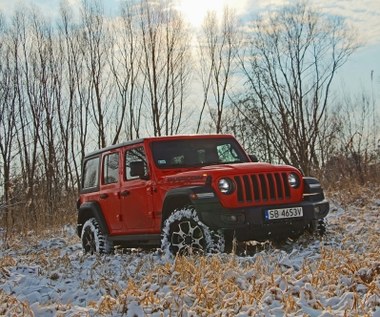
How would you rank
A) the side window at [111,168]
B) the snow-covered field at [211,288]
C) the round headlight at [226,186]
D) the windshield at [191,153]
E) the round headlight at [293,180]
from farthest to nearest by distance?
the side window at [111,168], the windshield at [191,153], the round headlight at [293,180], the round headlight at [226,186], the snow-covered field at [211,288]

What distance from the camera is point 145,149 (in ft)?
26.0

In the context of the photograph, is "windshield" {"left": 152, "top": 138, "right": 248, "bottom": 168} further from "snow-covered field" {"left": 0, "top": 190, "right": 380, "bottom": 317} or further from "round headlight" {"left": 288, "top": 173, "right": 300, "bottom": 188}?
"snow-covered field" {"left": 0, "top": 190, "right": 380, "bottom": 317}

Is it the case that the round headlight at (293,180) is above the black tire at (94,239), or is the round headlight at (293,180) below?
above

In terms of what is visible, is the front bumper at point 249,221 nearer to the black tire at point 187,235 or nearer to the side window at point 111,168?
the black tire at point 187,235

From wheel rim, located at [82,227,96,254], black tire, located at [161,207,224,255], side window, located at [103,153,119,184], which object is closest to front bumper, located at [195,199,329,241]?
black tire, located at [161,207,224,255]

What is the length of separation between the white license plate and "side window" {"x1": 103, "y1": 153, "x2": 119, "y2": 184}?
2.71 m

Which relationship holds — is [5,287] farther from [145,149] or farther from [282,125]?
[282,125]

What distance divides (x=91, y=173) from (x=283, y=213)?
12.7 ft

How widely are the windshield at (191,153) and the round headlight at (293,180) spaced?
116 centimetres

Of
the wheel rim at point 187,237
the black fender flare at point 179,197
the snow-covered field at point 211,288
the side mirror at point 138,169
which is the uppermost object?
the side mirror at point 138,169

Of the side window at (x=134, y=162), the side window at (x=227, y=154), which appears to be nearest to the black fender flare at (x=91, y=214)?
the side window at (x=134, y=162)

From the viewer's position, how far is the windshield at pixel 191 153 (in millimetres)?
7824

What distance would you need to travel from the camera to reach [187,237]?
22.6 feet

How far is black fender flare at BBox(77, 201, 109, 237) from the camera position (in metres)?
8.77
